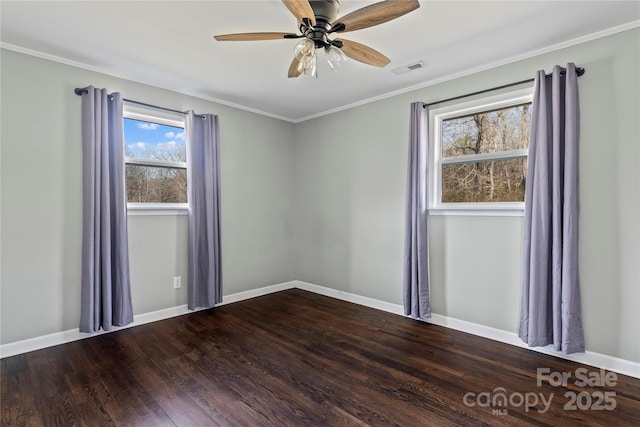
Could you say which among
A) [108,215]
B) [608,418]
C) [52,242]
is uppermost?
[108,215]

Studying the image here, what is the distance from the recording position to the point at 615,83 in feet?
8.14

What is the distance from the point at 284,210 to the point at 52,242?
2.76m

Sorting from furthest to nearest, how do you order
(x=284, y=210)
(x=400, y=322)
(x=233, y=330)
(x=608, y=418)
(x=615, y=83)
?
1. (x=284, y=210)
2. (x=400, y=322)
3. (x=233, y=330)
4. (x=615, y=83)
5. (x=608, y=418)

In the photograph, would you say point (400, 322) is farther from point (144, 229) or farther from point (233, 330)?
point (144, 229)

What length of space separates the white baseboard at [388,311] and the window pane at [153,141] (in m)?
1.73

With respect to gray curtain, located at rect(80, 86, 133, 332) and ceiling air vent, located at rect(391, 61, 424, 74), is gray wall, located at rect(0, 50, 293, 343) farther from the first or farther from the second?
ceiling air vent, located at rect(391, 61, 424, 74)

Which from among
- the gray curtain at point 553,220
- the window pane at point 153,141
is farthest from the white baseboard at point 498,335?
the window pane at point 153,141

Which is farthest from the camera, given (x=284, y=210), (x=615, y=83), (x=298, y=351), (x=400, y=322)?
(x=284, y=210)

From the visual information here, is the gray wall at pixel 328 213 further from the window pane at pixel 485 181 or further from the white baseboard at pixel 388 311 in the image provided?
the window pane at pixel 485 181

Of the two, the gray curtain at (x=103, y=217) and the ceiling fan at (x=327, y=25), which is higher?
the ceiling fan at (x=327, y=25)

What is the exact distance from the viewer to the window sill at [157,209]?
343 centimetres

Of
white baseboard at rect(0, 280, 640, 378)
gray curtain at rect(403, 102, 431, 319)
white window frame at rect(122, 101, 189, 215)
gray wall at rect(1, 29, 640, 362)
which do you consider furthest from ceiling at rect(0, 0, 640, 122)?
white baseboard at rect(0, 280, 640, 378)

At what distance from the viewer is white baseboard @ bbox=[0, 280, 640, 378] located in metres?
2.51

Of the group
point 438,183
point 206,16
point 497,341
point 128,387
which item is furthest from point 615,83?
point 128,387
